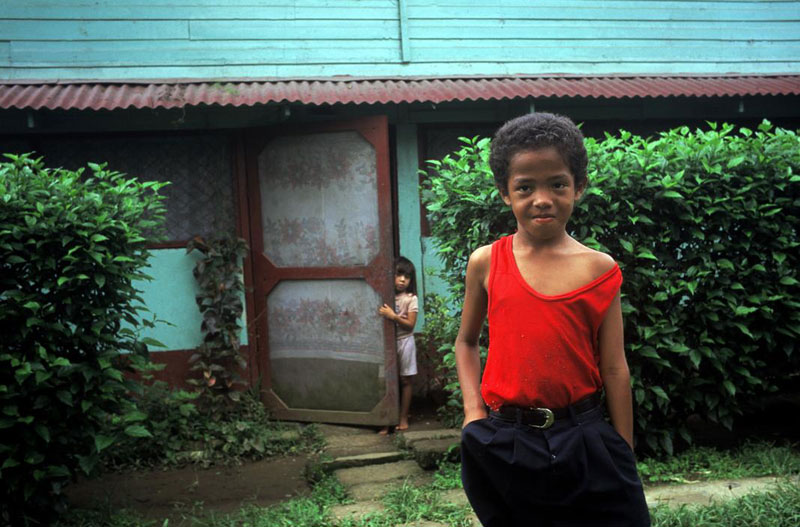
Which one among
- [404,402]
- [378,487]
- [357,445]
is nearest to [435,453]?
[378,487]

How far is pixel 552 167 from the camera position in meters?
2.01

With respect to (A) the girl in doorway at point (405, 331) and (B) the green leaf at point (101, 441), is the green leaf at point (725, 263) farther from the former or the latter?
(B) the green leaf at point (101, 441)

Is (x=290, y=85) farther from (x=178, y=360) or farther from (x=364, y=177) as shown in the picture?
(x=178, y=360)

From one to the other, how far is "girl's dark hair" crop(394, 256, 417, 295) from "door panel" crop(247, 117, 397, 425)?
0.30 meters

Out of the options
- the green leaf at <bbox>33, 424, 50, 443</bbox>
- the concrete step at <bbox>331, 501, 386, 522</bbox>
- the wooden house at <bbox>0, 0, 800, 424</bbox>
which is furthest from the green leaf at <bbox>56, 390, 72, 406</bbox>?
Answer: the wooden house at <bbox>0, 0, 800, 424</bbox>

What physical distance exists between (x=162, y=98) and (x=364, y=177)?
70.4 inches

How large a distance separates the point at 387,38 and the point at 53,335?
434 cm

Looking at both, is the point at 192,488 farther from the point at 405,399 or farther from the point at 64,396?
the point at 405,399

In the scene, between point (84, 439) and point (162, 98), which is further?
point (162, 98)

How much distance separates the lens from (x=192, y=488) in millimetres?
4836

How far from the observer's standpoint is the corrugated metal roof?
5664 mm

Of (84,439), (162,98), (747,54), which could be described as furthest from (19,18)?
(747,54)

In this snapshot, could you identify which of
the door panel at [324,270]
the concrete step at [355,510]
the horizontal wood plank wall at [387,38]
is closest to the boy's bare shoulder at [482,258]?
the concrete step at [355,510]

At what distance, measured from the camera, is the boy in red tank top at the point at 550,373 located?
6.35 ft
